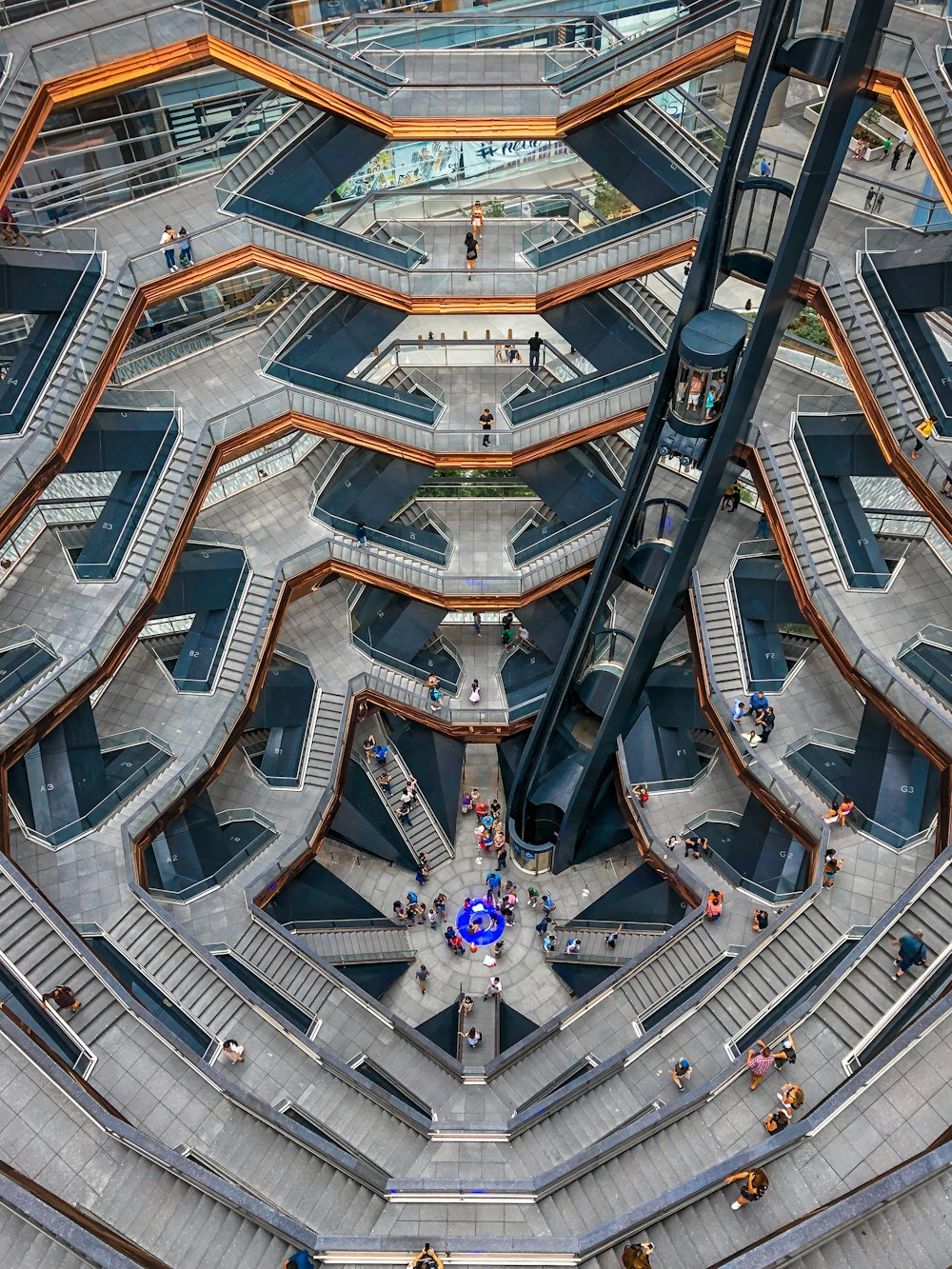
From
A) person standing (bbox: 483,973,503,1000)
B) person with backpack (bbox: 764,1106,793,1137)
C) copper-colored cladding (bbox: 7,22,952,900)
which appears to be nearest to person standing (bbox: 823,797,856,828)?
copper-colored cladding (bbox: 7,22,952,900)

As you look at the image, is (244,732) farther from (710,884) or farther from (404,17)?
(404,17)

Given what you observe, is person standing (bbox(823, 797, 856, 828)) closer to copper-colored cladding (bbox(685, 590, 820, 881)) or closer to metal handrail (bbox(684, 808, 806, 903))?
copper-colored cladding (bbox(685, 590, 820, 881))

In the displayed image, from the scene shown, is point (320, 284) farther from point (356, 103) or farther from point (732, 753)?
point (732, 753)

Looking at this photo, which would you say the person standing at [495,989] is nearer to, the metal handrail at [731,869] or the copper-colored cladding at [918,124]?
A: the metal handrail at [731,869]

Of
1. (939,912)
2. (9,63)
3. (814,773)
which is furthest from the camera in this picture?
(814,773)

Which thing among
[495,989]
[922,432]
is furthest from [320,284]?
[495,989]

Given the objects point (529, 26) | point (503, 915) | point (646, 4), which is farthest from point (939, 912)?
point (646, 4)
